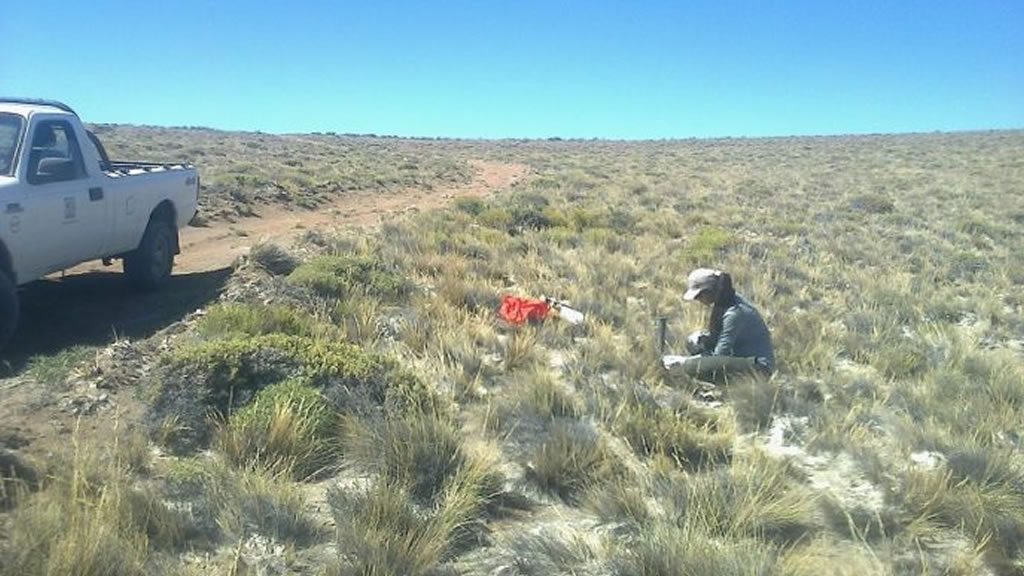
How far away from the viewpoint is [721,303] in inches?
301

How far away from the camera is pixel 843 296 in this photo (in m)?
11.9

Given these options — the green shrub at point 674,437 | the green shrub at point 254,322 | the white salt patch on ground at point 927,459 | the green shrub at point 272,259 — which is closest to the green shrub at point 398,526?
the green shrub at point 674,437

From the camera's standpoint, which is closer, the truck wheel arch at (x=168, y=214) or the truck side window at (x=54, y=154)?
the truck side window at (x=54, y=154)

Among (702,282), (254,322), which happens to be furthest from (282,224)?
(702,282)

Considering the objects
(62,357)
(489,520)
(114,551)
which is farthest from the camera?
(62,357)

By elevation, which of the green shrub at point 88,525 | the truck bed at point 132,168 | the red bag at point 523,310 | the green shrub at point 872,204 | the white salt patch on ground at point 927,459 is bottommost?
the white salt patch on ground at point 927,459

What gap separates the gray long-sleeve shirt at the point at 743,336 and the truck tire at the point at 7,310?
614 centimetres

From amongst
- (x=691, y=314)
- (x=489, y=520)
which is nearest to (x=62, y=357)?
(x=489, y=520)

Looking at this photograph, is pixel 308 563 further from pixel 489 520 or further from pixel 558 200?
pixel 558 200

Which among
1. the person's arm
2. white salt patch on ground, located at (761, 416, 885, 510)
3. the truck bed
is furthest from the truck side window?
white salt patch on ground, located at (761, 416, 885, 510)

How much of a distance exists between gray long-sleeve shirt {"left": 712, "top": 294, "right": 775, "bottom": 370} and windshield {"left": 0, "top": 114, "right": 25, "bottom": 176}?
21.8 feet

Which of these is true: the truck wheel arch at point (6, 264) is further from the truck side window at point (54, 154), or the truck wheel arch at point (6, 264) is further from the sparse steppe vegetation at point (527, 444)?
the sparse steppe vegetation at point (527, 444)

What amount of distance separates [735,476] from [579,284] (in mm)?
6708

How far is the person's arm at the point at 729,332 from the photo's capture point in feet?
24.5
